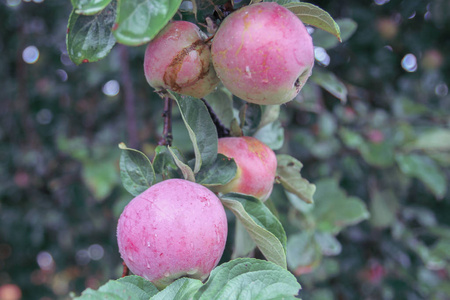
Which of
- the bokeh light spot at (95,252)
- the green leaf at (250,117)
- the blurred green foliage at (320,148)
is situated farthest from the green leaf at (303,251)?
the bokeh light spot at (95,252)

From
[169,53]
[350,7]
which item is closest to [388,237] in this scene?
[350,7]

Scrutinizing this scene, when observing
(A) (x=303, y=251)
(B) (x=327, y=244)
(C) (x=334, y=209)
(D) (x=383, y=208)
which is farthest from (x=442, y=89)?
(A) (x=303, y=251)

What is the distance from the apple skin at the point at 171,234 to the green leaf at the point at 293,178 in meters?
0.28

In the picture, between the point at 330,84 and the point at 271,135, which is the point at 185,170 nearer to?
the point at 271,135

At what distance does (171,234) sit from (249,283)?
0.42 feet

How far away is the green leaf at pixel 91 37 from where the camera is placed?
1.85ft

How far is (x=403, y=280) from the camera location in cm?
211

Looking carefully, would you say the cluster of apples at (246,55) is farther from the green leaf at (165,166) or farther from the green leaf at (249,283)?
the green leaf at (249,283)

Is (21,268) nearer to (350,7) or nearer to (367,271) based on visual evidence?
(367,271)

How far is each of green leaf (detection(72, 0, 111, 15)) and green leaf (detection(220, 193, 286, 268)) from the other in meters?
0.31

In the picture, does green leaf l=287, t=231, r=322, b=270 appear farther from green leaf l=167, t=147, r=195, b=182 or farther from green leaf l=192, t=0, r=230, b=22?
green leaf l=192, t=0, r=230, b=22

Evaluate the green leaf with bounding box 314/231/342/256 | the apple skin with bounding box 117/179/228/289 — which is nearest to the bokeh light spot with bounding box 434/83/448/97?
the green leaf with bounding box 314/231/342/256

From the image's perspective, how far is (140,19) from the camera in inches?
17.6

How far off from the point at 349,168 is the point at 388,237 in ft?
1.66
